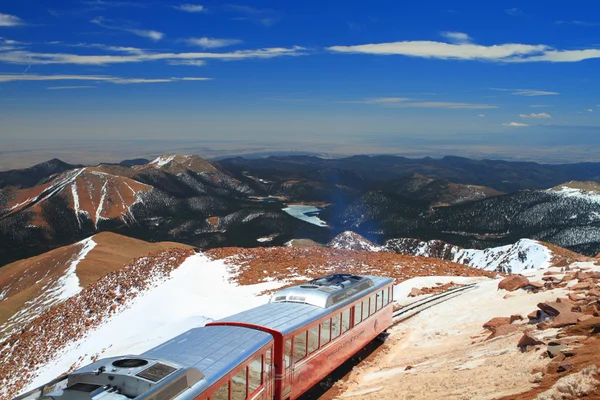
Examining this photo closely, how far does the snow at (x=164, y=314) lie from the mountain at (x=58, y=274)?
1412 cm

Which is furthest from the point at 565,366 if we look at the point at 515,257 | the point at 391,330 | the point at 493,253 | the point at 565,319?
the point at 493,253

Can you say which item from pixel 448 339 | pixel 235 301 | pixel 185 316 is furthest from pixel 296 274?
pixel 448 339

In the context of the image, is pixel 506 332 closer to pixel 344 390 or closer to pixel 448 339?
pixel 448 339

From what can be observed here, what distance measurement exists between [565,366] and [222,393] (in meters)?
8.48

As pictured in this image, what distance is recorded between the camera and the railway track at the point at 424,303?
25133mm

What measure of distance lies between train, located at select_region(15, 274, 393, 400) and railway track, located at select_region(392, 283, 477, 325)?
13.2 feet

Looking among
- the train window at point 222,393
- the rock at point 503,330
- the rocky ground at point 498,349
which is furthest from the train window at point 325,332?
the rock at point 503,330

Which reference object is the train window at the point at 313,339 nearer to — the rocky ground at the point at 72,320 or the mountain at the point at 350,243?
the rocky ground at the point at 72,320

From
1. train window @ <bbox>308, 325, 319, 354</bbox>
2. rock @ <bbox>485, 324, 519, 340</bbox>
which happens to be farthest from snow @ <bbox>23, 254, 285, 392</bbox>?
rock @ <bbox>485, 324, 519, 340</bbox>

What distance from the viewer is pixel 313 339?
15180 mm

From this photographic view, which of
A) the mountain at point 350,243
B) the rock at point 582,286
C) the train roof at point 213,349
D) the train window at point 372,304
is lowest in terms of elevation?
the mountain at point 350,243

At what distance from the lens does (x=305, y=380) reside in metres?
14.7

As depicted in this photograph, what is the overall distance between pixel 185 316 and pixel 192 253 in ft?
45.2

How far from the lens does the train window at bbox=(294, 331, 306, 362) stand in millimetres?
13984
